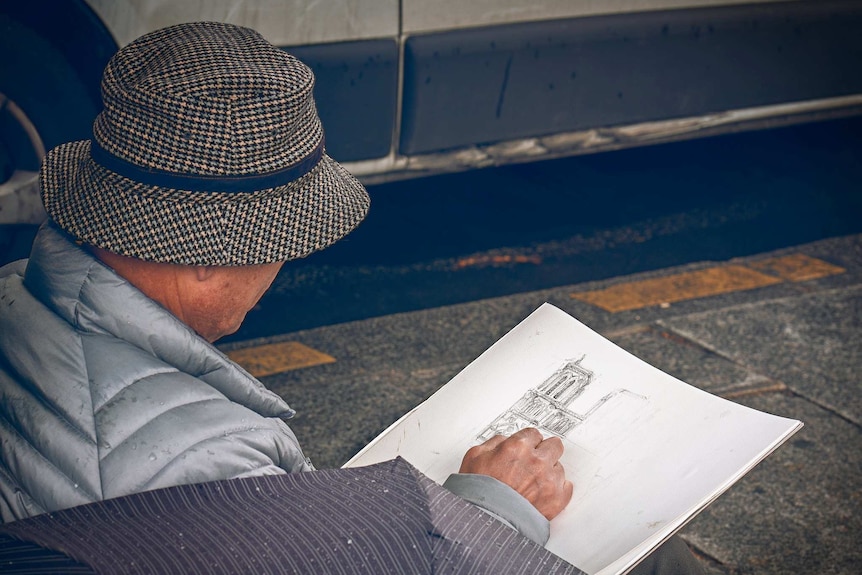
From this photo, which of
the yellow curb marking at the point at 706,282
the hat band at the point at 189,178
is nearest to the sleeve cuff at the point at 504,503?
the hat band at the point at 189,178

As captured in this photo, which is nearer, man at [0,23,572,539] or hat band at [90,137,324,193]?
man at [0,23,572,539]

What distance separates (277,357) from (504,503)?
2.02m

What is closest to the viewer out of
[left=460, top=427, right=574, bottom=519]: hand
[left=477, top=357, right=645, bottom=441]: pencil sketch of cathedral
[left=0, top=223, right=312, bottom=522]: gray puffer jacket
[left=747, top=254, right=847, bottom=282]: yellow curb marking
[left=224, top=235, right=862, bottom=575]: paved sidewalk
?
[left=0, top=223, right=312, bottom=522]: gray puffer jacket

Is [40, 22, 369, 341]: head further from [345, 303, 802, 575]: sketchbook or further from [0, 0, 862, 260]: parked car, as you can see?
[0, 0, 862, 260]: parked car

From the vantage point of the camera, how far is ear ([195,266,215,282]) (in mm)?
1499

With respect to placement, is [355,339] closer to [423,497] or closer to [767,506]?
[767,506]

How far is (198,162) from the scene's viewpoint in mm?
1417

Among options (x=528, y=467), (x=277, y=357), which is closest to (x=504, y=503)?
(x=528, y=467)

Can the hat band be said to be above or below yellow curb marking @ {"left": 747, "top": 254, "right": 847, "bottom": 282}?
above

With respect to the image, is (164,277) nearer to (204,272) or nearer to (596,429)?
(204,272)

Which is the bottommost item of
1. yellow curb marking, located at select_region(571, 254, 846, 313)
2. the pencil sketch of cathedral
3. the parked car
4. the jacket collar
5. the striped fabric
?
yellow curb marking, located at select_region(571, 254, 846, 313)

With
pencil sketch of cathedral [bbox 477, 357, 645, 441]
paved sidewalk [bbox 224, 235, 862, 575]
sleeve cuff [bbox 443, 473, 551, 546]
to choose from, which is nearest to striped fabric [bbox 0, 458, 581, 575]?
sleeve cuff [bbox 443, 473, 551, 546]

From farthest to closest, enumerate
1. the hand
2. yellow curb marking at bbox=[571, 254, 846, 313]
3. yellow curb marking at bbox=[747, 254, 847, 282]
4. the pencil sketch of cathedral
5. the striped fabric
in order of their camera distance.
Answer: yellow curb marking at bbox=[747, 254, 847, 282] → yellow curb marking at bbox=[571, 254, 846, 313] → the pencil sketch of cathedral → the hand → the striped fabric

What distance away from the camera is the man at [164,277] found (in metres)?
1.31
